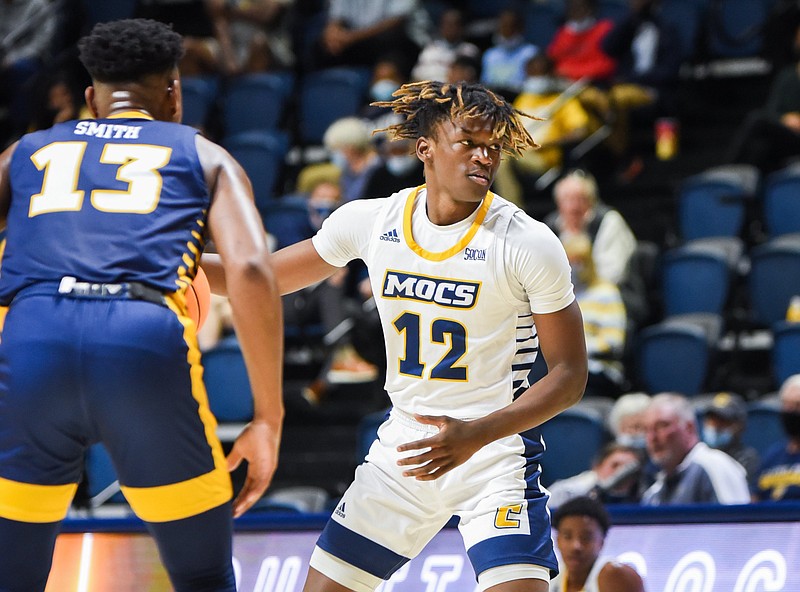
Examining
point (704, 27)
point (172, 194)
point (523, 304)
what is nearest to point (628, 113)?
point (704, 27)

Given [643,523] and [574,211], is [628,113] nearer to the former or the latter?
[574,211]

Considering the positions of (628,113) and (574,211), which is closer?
(574,211)

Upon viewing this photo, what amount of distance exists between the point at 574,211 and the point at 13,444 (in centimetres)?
578

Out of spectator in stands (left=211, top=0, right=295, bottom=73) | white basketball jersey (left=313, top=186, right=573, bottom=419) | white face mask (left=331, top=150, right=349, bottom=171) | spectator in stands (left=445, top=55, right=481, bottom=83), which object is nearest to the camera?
white basketball jersey (left=313, top=186, right=573, bottom=419)

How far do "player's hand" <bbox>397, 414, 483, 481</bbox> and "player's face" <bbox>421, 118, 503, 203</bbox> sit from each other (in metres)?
0.72

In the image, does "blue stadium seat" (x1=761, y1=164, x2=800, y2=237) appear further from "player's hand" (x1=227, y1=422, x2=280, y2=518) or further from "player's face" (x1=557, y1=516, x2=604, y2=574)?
"player's hand" (x1=227, y1=422, x2=280, y2=518)

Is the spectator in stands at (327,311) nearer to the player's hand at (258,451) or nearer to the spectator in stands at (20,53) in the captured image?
the spectator in stands at (20,53)

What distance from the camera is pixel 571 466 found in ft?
24.7

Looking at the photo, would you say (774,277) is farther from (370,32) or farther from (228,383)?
(370,32)

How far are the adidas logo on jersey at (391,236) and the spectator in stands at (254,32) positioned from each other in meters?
8.10

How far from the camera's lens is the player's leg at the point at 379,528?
4094 mm

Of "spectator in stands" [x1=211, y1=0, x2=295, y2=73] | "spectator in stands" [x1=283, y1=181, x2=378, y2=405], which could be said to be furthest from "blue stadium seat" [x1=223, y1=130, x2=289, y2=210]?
"spectator in stands" [x1=211, y1=0, x2=295, y2=73]

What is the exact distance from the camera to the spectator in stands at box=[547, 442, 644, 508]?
683cm

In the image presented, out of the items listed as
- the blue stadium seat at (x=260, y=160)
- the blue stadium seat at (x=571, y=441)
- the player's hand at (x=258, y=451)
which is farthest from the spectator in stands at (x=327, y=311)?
the player's hand at (x=258, y=451)
